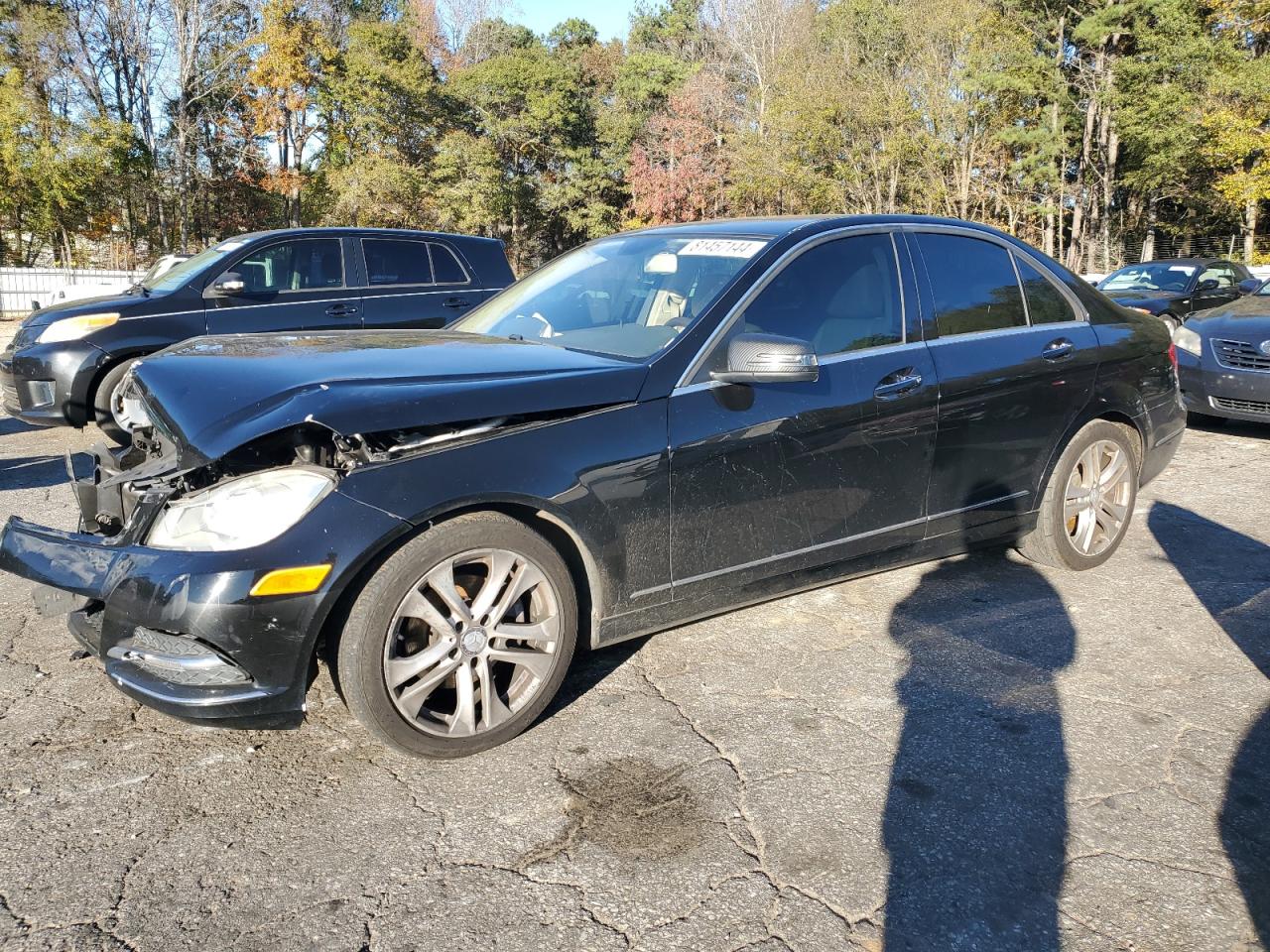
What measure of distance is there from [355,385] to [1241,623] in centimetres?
377

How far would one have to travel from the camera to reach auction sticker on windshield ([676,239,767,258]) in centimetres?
368

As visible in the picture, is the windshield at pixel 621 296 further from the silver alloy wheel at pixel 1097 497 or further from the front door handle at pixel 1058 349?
the silver alloy wheel at pixel 1097 497

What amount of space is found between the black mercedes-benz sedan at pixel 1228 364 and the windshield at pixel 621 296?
583cm

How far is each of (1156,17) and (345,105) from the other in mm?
29522

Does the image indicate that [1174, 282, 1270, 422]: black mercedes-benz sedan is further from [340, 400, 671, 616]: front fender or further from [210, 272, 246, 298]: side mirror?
[210, 272, 246, 298]: side mirror

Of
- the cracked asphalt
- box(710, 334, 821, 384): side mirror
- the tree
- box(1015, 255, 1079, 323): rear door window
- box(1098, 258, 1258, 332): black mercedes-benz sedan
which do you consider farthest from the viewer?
the tree

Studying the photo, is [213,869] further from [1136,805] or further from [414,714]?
[1136,805]

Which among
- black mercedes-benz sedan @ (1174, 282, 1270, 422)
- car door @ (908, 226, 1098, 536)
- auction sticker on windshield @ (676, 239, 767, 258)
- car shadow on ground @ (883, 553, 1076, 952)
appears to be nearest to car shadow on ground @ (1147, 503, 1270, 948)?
car shadow on ground @ (883, 553, 1076, 952)

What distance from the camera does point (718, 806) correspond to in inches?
107

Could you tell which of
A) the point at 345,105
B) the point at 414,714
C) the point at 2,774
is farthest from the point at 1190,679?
the point at 345,105

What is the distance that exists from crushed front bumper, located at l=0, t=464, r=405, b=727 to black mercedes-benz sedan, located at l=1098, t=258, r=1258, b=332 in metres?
13.2

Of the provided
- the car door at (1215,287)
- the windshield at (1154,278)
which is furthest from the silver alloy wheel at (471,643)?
the car door at (1215,287)

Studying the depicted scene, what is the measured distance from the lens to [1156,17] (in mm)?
29797

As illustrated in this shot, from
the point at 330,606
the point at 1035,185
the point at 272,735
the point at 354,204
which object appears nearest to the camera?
the point at 330,606
